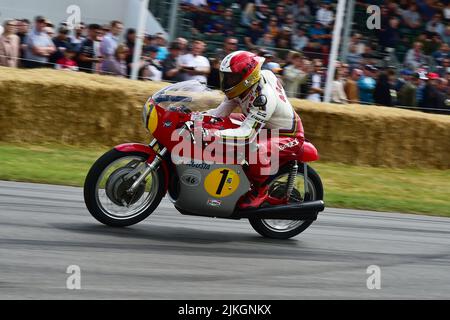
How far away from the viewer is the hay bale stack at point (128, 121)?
1187 centimetres

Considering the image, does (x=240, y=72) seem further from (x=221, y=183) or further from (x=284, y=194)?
(x=284, y=194)

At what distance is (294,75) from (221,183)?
6.72 metres

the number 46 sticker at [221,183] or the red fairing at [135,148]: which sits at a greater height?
the red fairing at [135,148]

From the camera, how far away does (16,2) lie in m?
15.8

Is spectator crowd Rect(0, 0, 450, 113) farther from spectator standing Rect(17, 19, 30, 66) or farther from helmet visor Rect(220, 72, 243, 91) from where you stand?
helmet visor Rect(220, 72, 243, 91)

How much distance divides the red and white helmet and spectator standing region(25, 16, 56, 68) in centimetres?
615

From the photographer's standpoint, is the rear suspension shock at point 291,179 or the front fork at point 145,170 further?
the rear suspension shock at point 291,179

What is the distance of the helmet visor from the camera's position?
22.2 ft

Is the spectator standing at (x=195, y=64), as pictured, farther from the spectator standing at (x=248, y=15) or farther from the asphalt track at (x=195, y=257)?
the asphalt track at (x=195, y=257)

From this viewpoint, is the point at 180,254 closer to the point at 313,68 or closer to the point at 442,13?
the point at 313,68

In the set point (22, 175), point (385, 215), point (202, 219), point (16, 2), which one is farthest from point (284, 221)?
point (16, 2)

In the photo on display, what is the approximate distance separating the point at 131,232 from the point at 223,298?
179cm

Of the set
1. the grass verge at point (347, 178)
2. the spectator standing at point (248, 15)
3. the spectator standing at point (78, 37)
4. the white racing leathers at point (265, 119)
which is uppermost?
the white racing leathers at point (265, 119)

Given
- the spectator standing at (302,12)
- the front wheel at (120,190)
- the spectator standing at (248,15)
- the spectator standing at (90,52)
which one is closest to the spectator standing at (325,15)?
the spectator standing at (302,12)
